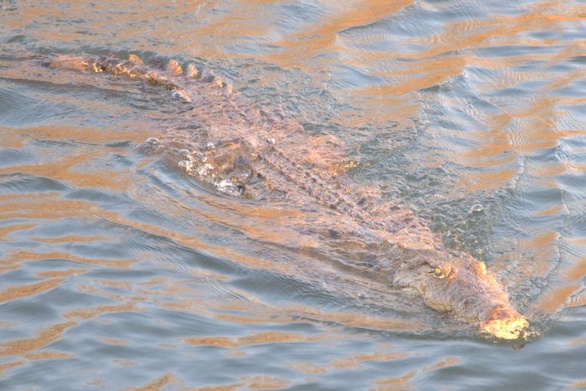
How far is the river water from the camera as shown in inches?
210

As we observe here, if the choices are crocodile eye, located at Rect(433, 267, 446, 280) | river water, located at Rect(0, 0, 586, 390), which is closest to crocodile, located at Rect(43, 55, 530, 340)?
crocodile eye, located at Rect(433, 267, 446, 280)

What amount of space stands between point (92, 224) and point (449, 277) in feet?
8.29

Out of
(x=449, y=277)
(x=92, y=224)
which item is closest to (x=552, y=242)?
(x=449, y=277)

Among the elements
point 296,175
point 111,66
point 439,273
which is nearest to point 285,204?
point 296,175

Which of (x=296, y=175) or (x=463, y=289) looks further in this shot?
(x=296, y=175)

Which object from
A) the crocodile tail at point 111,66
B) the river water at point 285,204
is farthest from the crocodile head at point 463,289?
the crocodile tail at point 111,66

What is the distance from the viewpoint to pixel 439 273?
6.26 metres

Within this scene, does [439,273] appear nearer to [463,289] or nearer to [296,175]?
[463,289]

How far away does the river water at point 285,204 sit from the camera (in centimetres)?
532

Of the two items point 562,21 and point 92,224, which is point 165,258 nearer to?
point 92,224

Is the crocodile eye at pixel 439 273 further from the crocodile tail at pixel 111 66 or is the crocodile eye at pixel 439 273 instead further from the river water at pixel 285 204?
the crocodile tail at pixel 111 66

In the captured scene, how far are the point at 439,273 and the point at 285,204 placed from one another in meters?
1.64

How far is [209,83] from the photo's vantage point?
30.8 ft

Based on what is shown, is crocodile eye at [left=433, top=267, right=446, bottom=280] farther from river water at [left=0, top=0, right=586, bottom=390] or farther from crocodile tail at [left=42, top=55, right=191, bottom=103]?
crocodile tail at [left=42, top=55, right=191, bottom=103]
